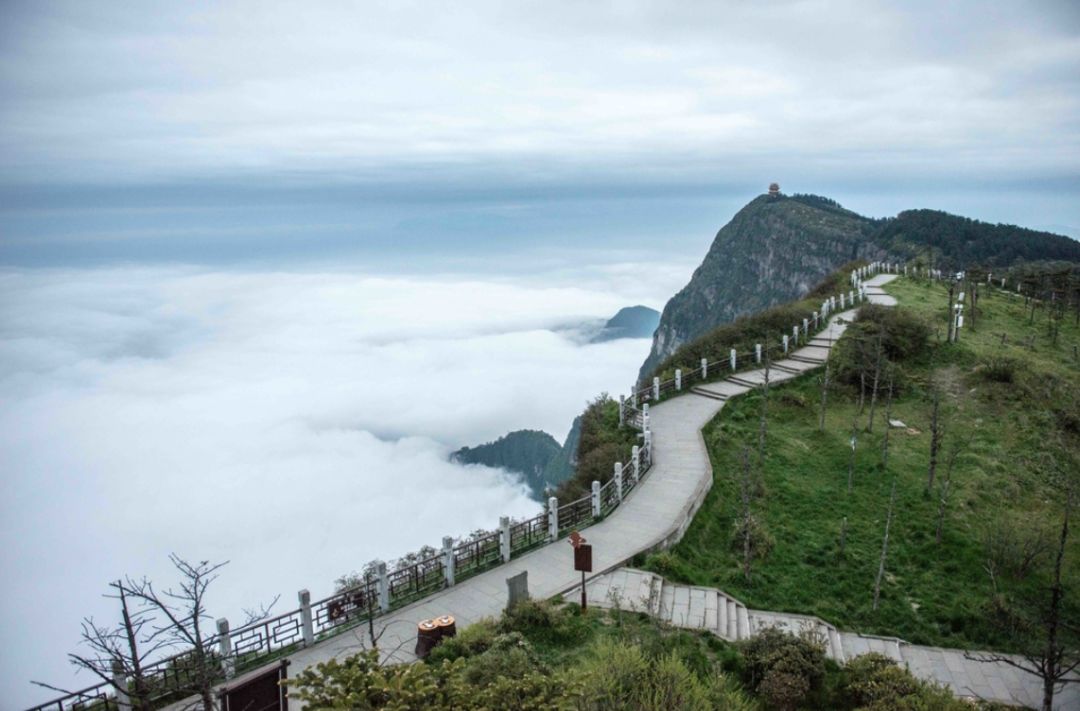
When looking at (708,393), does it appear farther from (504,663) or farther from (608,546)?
(504,663)

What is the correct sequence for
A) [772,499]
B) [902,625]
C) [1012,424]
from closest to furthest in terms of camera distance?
[902,625], [772,499], [1012,424]

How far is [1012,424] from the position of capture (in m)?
25.1

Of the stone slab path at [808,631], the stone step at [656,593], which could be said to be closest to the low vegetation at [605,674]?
the stone step at [656,593]

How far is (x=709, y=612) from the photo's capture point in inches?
576

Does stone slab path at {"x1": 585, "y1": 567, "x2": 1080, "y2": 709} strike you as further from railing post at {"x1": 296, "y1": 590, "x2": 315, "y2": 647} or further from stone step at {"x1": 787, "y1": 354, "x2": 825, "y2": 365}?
stone step at {"x1": 787, "y1": 354, "x2": 825, "y2": 365}

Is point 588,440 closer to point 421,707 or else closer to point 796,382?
point 796,382

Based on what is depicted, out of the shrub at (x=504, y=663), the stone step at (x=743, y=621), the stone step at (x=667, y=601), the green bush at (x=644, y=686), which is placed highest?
the green bush at (x=644, y=686)

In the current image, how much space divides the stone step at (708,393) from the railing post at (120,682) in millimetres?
23477

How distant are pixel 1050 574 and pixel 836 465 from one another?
23.9ft

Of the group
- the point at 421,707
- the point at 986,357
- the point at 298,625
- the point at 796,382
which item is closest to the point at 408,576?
the point at 298,625

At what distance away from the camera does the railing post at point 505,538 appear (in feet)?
54.1

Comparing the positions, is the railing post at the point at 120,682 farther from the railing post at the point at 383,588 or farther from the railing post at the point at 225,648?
the railing post at the point at 383,588

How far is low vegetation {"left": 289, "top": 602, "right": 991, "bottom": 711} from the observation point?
7.46m

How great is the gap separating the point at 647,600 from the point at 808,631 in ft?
10.8
